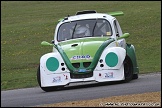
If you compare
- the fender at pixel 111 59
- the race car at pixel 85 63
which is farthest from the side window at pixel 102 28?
the fender at pixel 111 59

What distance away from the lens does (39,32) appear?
1511 inches

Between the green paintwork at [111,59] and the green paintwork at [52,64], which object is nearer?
the green paintwork at [111,59]

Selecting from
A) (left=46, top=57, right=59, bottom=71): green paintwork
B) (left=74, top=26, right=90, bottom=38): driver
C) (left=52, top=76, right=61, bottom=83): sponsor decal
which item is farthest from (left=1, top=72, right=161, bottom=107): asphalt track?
(left=74, top=26, right=90, bottom=38): driver

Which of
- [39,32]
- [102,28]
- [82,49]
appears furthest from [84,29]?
[39,32]

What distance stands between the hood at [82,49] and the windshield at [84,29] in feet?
2.81

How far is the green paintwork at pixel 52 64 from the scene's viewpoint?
1502 cm

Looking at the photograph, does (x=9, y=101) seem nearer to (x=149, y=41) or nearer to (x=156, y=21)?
(x=149, y=41)

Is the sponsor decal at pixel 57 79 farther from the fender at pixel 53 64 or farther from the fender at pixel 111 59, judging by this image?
the fender at pixel 111 59

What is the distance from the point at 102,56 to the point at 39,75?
5.71 feet

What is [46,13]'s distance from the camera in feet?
163

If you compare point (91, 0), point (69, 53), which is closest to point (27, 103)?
point (69, 53)

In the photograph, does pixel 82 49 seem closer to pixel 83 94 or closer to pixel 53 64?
pixel 53 64

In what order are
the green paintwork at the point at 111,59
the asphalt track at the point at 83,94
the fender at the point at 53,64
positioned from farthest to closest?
the fender at the point at 53,64
the green paintwork at the point at 111,59
the asphalt track at the point at 83,94

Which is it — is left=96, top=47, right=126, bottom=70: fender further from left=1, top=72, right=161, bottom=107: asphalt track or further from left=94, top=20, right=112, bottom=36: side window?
left=94, top=20, right=112, bottom=36: side window
